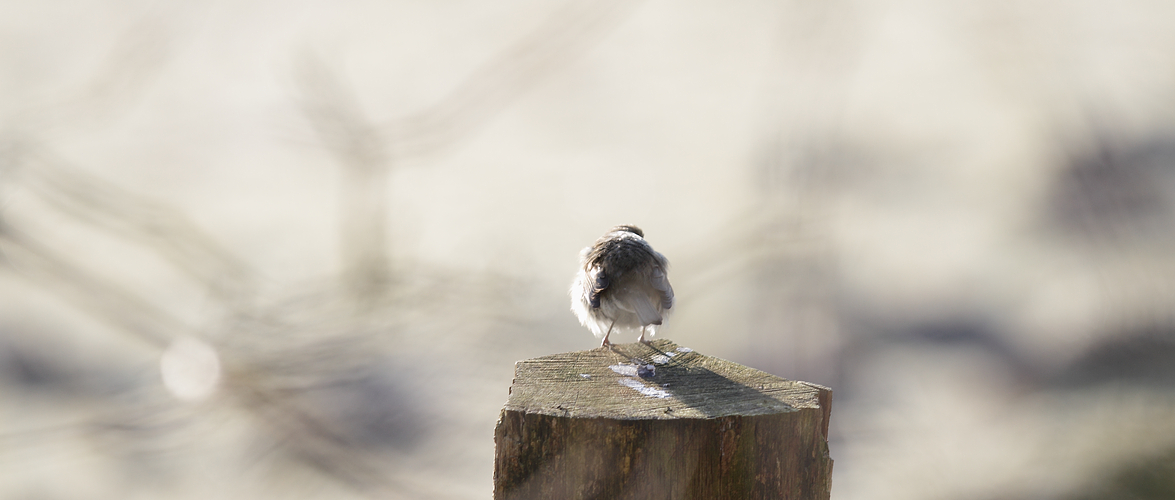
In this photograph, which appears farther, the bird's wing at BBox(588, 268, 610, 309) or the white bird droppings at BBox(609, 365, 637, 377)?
the bird's wing at BBox(588, 268, 610, 309)

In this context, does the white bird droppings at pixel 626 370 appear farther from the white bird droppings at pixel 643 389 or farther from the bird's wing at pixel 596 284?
the bird's wing at pixel 596 284

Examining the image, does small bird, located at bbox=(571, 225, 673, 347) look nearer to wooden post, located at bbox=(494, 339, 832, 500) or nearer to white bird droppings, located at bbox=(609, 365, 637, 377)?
white bird droppings, located at bbox=(609, 365, 637, 377)

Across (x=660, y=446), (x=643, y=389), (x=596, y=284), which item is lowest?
(x=660, y=446)

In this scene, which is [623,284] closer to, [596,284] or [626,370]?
[596,284]

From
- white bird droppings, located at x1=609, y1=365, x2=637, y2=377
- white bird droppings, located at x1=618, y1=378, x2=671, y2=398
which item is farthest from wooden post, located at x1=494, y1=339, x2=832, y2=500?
white bird droppings, located at x1=609, y1=365, x2=637, y2=377

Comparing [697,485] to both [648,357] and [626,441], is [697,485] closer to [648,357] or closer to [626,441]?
[626,441]

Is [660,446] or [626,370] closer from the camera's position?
[660,446]

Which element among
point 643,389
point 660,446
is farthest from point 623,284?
point 660,446

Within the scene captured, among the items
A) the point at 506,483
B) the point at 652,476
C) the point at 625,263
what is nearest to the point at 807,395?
the point at 652,476
